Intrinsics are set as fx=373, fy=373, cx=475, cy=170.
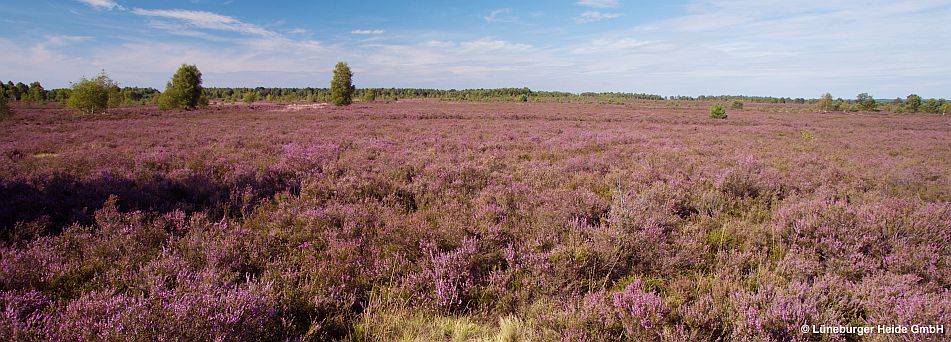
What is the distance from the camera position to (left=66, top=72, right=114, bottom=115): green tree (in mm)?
38250

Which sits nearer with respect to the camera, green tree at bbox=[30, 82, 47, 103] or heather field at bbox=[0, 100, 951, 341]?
heather field at bbox=[0, 100, 951, 341]

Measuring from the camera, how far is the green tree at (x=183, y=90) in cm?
4866

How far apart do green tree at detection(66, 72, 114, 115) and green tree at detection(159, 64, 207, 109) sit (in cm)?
781

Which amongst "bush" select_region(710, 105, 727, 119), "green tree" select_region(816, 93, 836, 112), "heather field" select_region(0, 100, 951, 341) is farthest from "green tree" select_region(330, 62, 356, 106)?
"green tree" select_region(816, 93, 836, 112)

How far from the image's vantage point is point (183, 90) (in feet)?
162

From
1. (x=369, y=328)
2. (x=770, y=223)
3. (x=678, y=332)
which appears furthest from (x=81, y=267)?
(x=770, y=223)

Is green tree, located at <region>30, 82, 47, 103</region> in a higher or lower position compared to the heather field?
higher

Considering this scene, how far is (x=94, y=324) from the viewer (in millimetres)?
2340

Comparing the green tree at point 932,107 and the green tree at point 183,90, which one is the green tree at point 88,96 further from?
the green tree at point 932,107

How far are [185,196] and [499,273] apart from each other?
18.4ft

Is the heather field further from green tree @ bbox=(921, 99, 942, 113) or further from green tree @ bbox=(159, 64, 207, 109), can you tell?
green tree @ bbox=(921, 99, 942, 113)

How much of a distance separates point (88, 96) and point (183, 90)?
11.5m

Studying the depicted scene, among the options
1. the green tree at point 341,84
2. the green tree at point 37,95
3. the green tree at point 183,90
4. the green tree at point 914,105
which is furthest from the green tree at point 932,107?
the green tree at point 37,95

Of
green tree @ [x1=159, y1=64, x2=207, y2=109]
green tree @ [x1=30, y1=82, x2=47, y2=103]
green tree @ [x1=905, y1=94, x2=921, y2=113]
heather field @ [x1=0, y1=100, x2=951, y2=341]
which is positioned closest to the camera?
heather field @ [x1=0, y1=100, x2=951, y2=341]
